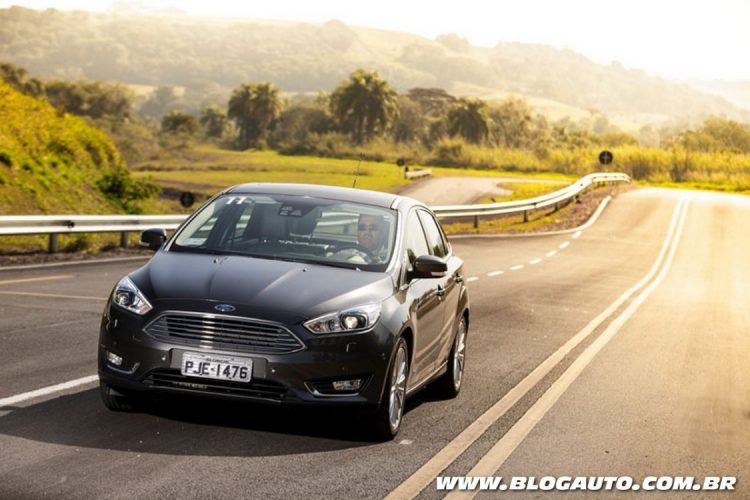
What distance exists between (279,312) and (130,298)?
959mm

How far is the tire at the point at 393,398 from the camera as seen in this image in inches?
305

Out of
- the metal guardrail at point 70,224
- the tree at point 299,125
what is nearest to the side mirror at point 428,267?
the metal guardrail at point 70,224

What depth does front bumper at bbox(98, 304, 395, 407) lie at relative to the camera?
290 inches

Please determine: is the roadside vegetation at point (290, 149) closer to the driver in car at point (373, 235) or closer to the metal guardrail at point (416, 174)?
the metal guardrail at point (416, 174)

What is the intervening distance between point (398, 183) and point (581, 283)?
5223cm

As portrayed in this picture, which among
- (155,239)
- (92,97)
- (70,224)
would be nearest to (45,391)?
(155,239)

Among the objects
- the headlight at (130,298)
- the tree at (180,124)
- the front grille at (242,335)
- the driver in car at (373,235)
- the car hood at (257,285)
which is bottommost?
the tree at (180,124)

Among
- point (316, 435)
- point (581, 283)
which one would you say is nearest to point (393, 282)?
point (316, 435)

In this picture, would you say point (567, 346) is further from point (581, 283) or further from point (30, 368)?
point (581, 283)

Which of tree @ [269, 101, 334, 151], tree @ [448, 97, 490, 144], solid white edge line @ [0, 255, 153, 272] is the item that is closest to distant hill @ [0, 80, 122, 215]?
solid white edge line @ [0, 255, 153, 272]

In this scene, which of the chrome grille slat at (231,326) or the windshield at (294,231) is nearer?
the chrome grille slat at (231,326)

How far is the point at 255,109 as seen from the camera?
16788 centimetres

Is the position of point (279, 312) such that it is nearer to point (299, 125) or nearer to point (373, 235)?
point (373, 235)

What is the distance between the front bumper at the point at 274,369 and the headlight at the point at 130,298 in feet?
0.19
